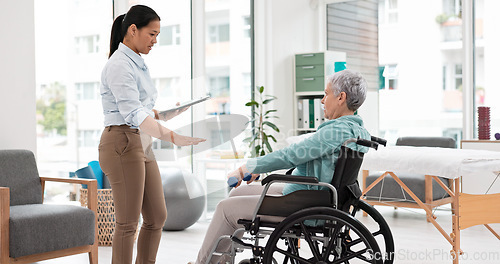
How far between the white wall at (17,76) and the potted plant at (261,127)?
74.9 inches

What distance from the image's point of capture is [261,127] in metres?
5.36

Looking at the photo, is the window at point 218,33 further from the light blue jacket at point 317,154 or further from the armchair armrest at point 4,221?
the light blue jacket at point 317,154

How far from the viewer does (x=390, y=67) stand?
5.71 metres

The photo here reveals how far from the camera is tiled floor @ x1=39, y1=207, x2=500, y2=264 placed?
11.5 feet

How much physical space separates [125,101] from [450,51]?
3.90 meters

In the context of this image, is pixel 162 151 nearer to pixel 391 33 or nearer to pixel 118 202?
pixel 118 202

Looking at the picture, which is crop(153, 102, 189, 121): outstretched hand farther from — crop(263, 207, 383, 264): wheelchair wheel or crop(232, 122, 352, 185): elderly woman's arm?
crop(263, 207, 383, 264): wheelchair wheel

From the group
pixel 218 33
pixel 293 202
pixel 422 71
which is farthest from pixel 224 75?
pixel 293 202

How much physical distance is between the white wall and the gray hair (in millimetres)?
2155

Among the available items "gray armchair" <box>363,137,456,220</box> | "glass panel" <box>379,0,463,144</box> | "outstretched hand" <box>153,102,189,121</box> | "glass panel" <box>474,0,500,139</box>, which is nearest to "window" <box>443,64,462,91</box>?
"glass panel" <box>379,0,463,144</box>

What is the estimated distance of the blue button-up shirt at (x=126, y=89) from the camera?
7.41ft

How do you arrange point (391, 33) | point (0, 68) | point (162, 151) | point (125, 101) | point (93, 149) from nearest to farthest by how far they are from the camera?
1. point (125, 101)
2. point (162, 151)
3. point (0, 68)
4. point (93, 149)
5. point (391, 33)

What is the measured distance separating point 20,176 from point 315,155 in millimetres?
1912

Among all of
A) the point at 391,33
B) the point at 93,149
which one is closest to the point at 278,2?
the point at 391,33
